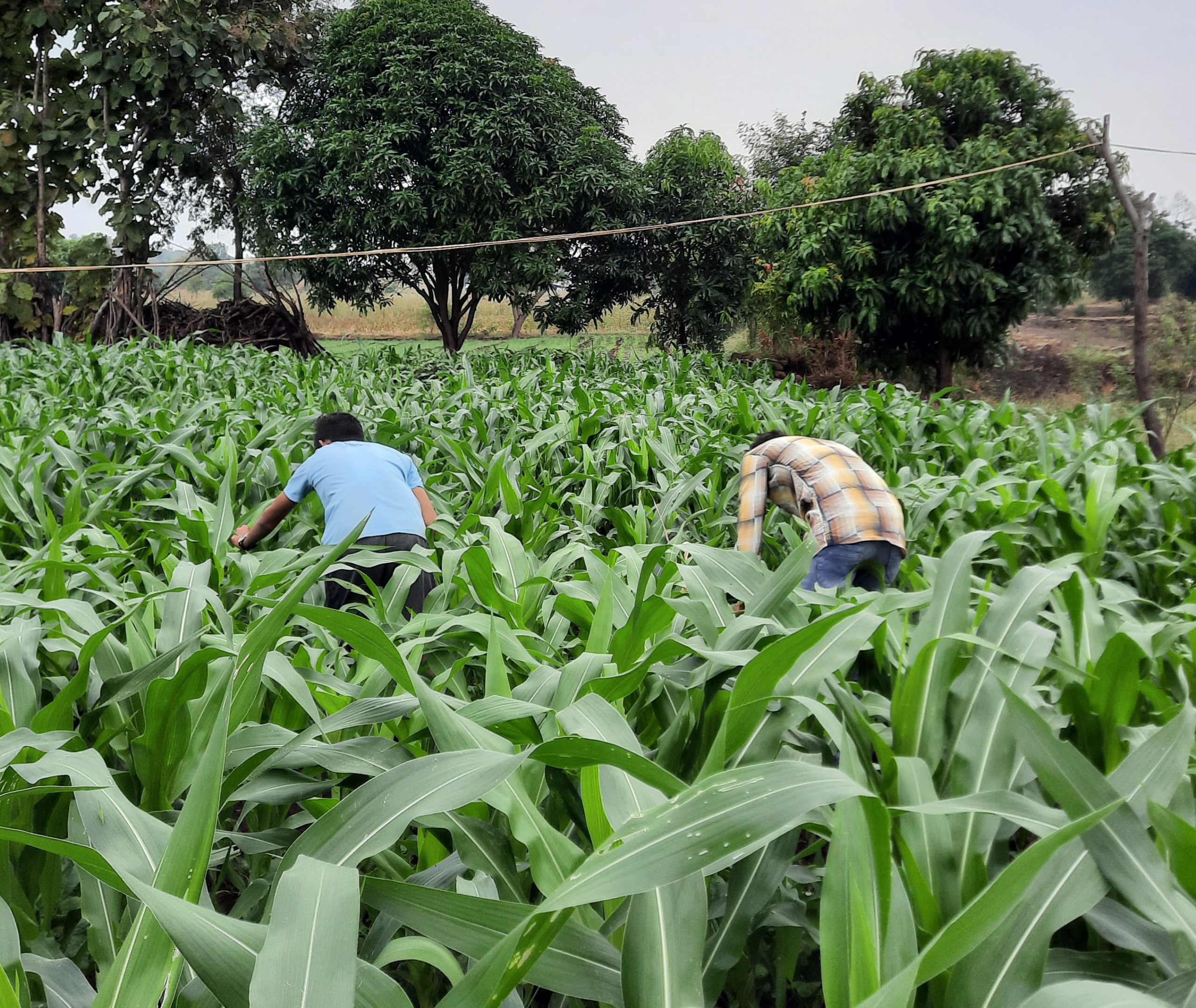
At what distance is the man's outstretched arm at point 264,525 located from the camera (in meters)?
3.05

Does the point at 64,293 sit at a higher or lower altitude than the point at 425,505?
higher

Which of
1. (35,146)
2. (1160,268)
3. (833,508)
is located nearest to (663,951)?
(833,508)

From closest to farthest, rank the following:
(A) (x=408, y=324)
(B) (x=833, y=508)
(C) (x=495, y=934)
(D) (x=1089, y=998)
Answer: (D) (x=1089, y=998) → (C) (x=495, y=934) → (B) (x=833, y=508) → (A) (x=408, y=324)

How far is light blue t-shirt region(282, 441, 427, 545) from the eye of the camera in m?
3.03

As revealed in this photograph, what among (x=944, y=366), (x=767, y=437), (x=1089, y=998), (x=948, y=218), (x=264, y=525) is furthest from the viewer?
(x=944, y=366)

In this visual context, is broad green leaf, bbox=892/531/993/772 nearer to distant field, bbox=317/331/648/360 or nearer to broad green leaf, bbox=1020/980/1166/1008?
broad green leaf, bbox=1020/980/1166/1008

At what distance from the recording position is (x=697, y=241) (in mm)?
14266

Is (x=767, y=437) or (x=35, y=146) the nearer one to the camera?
(x=767, y=437)

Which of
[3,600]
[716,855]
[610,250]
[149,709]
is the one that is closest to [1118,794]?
[716,855]

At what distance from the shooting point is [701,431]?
15.7ft

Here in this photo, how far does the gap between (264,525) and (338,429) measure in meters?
0.50

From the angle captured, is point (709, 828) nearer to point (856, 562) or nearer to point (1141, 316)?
point (856, 562)

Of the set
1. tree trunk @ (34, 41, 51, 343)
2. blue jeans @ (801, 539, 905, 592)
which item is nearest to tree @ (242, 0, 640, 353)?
tree trunk @ (34, 41, 51, 343)

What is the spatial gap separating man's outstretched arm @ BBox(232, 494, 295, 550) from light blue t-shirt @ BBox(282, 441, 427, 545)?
0.03m
